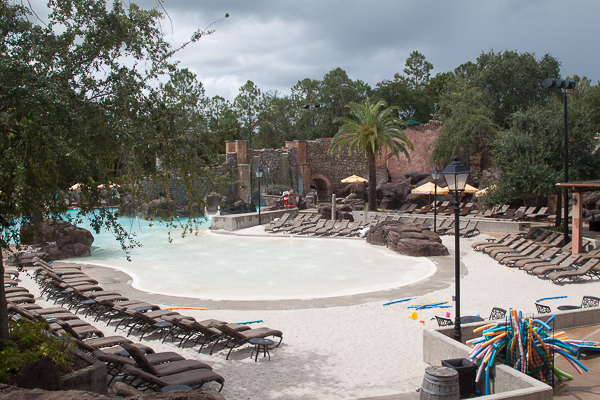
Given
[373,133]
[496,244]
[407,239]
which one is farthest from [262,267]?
[373,133]

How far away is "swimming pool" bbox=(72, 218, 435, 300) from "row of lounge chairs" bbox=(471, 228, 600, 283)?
2433 mm

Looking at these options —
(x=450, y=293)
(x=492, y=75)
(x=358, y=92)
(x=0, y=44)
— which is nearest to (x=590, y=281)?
(x=450, y=293)

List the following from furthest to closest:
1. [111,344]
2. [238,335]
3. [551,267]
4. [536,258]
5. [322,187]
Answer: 1. [322,187]
2. [536,258]
3. [551,267]
4. [238,335]
5. [111,344]

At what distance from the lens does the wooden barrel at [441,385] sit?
→ 184 inches

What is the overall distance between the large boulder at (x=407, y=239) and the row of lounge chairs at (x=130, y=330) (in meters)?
9.80

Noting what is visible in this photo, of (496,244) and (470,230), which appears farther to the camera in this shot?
(470,230)

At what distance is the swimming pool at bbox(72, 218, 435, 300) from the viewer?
11.6 meters

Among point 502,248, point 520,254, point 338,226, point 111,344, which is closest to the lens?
point 111,344

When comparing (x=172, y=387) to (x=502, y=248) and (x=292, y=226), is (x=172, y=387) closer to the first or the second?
(x=502, y=248)

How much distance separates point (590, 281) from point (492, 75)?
27700mm

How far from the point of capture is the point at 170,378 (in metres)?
5.34

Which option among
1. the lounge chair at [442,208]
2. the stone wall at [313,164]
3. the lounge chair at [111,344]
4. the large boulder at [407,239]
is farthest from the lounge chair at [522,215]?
the lounge chair at [111,344]

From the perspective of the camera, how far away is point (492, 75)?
117 ft

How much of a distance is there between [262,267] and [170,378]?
952 centimetres
